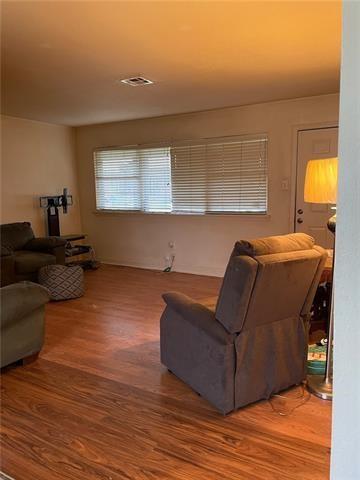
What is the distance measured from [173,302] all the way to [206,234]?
10.0 feet

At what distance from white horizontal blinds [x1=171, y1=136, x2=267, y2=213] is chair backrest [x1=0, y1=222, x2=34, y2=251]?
2.15 metres

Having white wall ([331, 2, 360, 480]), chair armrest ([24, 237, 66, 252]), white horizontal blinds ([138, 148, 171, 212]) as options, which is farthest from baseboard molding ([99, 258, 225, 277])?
white wall ([331, 2, 360, 480])

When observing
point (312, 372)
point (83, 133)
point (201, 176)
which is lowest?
point (312, 372)

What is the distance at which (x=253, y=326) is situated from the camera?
2.10 meters

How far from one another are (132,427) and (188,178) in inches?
156

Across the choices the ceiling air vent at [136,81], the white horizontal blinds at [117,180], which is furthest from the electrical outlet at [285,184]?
the white horizontal blinds at [117,180]


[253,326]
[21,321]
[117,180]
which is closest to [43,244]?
[117,180]

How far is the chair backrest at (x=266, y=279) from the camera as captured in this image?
192cm

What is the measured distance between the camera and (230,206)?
5.21 m

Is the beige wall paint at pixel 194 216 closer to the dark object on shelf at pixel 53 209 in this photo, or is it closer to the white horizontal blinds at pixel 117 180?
the white horizontal blinds at pixel 117 180

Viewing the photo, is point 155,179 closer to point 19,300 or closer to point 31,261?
point 31,261

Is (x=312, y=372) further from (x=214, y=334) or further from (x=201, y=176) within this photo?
(x=201, y=176)

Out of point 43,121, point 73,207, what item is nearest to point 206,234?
point 73,207

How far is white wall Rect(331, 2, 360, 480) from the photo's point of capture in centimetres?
81
